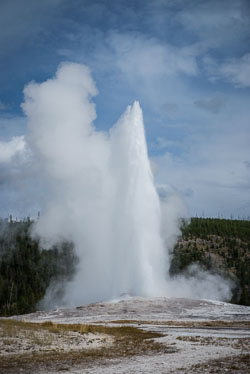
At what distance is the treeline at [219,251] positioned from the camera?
107 meters

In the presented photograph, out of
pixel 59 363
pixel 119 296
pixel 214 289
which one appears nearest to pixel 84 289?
pixel 119 296

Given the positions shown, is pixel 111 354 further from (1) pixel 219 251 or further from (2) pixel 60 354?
(1) pixel 219 251

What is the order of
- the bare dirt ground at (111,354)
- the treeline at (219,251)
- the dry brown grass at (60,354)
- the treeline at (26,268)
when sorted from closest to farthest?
the bare dirt ground at (111,354) → the dry brown grass at (60,354) → the treeline at (26,268) → the treeline at (219,251)

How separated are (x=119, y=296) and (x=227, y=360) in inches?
1613

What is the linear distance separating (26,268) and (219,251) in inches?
2736

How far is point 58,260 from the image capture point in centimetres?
12069

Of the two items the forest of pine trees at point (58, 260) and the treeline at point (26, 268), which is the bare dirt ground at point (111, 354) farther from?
the treeline at point (26, 268)

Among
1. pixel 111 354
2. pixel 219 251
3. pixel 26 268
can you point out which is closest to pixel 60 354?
pixel 111 354

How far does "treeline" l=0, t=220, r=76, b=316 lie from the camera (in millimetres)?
96000

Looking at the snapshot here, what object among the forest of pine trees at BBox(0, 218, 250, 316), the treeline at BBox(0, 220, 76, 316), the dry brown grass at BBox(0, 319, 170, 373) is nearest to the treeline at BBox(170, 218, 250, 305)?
the forest of pine trees at BBox(0, 218, 250, 316)

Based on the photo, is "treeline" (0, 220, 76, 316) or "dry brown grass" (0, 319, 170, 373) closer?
"dry brown grass" (0, 319, 170, 373)

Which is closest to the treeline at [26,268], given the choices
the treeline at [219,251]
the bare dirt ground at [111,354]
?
the treeline at [219,251]

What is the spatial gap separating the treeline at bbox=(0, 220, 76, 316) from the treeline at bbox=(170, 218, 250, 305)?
35.3 metres

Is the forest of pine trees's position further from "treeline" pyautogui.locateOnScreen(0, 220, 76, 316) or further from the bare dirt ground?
the bare dirt ground
